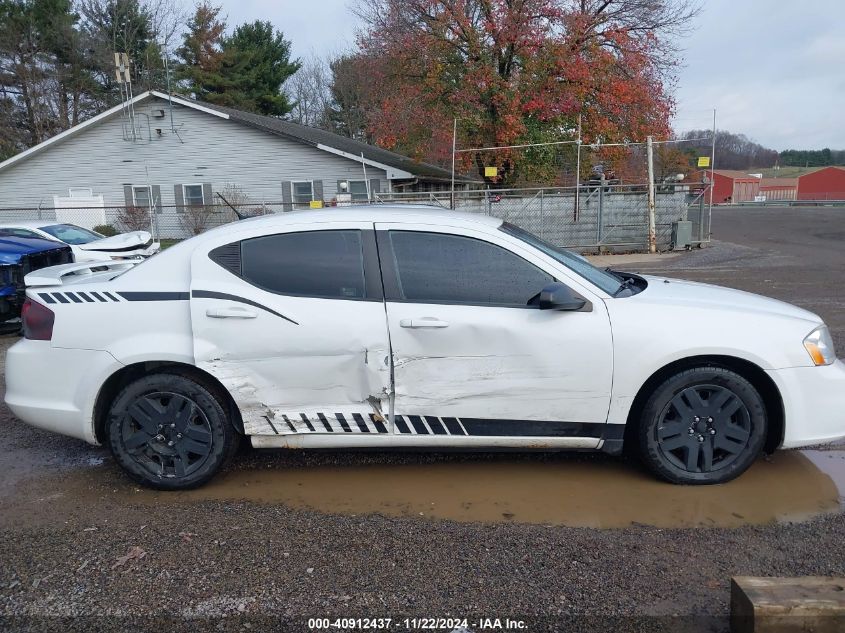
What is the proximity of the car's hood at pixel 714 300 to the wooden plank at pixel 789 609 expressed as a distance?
1697 millimetres

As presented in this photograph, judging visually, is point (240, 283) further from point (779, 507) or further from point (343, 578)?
point (779, 507)

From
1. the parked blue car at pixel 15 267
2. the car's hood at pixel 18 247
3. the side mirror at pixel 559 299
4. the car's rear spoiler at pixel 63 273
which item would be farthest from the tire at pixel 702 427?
the car's hood at pixel 18 247

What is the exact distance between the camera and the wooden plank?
2.36m

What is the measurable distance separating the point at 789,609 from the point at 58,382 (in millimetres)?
3882

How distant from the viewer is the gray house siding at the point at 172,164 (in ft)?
84.2

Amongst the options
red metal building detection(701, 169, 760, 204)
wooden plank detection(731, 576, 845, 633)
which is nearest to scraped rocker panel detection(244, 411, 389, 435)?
wooden plank detection(731, 576, 845, 633)

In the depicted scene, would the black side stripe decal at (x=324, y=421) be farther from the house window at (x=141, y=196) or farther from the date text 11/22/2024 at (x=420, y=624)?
the house window at (x=141, y=196)

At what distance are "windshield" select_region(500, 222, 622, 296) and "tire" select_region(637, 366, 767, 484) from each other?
27.3 inches

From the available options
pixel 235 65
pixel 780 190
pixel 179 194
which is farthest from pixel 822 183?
pixel 179 194

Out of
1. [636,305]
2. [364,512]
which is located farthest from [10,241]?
[636,305]

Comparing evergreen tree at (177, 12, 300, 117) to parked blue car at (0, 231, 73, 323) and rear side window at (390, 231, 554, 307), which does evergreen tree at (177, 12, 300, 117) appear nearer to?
parked blue car at (0, 231, 73, 323)

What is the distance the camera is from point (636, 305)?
3.72 meters

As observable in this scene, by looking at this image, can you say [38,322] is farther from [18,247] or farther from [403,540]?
[18,247]

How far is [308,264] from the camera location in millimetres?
3857
